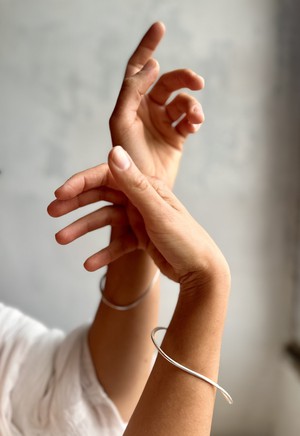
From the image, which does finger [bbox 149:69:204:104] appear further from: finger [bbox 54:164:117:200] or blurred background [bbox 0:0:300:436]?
blurred background [bbox 0:0:300:436]

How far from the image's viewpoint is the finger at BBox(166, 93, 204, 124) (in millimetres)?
779

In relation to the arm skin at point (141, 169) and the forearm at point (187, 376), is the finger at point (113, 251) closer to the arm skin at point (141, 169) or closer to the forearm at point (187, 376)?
the arm skin at point (141, 169)

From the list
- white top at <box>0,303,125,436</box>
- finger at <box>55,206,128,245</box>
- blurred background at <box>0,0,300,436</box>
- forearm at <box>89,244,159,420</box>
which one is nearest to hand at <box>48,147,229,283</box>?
finger at <box>55,206,128,245</box>

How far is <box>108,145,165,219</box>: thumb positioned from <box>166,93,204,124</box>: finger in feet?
0.70

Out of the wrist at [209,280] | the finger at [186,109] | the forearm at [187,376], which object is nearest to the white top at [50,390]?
the forearm at [187,376]

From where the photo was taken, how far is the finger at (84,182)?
2.16 feet

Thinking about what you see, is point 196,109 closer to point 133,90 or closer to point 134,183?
point 133,90

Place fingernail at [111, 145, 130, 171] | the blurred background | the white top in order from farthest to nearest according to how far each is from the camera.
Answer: the blurred background
the white top
fingernail at [111, 145, 130, 171]

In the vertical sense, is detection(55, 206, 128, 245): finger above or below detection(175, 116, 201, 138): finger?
below

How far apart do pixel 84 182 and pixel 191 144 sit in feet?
1.87

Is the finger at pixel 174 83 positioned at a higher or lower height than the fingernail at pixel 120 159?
higher

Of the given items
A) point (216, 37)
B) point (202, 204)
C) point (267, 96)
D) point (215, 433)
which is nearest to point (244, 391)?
point (215, 433)

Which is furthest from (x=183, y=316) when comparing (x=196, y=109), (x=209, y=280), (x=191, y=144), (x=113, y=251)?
(x=191, y=144)

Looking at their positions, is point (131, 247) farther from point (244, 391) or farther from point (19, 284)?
point (244, 391)
